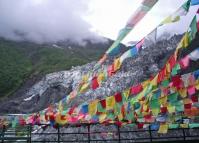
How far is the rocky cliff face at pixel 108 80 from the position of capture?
32.7 meters

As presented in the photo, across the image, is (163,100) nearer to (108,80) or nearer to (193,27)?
(193,27)

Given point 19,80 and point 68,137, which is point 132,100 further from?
point 19,80

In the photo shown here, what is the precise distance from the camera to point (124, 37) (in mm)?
6906

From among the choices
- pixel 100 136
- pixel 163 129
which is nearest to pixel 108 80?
pixel 100 136

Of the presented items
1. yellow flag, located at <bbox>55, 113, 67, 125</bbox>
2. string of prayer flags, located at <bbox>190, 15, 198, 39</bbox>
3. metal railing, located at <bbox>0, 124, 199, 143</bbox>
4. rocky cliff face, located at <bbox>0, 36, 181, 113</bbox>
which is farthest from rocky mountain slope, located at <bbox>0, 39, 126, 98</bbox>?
string of prayer flags, located at <bbox>190, 15, 198, 39</bbox>

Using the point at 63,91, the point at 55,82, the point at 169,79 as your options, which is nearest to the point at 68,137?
the point at 169,79

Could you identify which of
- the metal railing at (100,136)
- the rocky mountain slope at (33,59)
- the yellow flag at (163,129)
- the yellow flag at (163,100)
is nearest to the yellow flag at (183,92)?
the yellow flag at (163,100)

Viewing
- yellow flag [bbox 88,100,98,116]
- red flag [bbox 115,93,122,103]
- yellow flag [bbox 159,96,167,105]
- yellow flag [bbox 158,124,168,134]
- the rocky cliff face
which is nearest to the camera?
red flag [bbox 115,93,122,103]

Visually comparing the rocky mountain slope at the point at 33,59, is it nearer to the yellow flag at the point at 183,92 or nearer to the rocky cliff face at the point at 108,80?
the rocky cliff face at the point at 108,80

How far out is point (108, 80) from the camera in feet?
113

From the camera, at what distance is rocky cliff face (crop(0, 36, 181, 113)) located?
3269cm

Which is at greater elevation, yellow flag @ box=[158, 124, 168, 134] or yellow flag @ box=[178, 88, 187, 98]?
yellow flag @ box=[178, 88, 187, 98]

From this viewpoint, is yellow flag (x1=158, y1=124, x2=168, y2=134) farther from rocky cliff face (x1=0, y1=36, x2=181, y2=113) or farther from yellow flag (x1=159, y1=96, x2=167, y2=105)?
rocky cliff face (x1=0, y1=36, x2=181, y2=113)

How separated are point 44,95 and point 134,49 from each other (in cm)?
4126
